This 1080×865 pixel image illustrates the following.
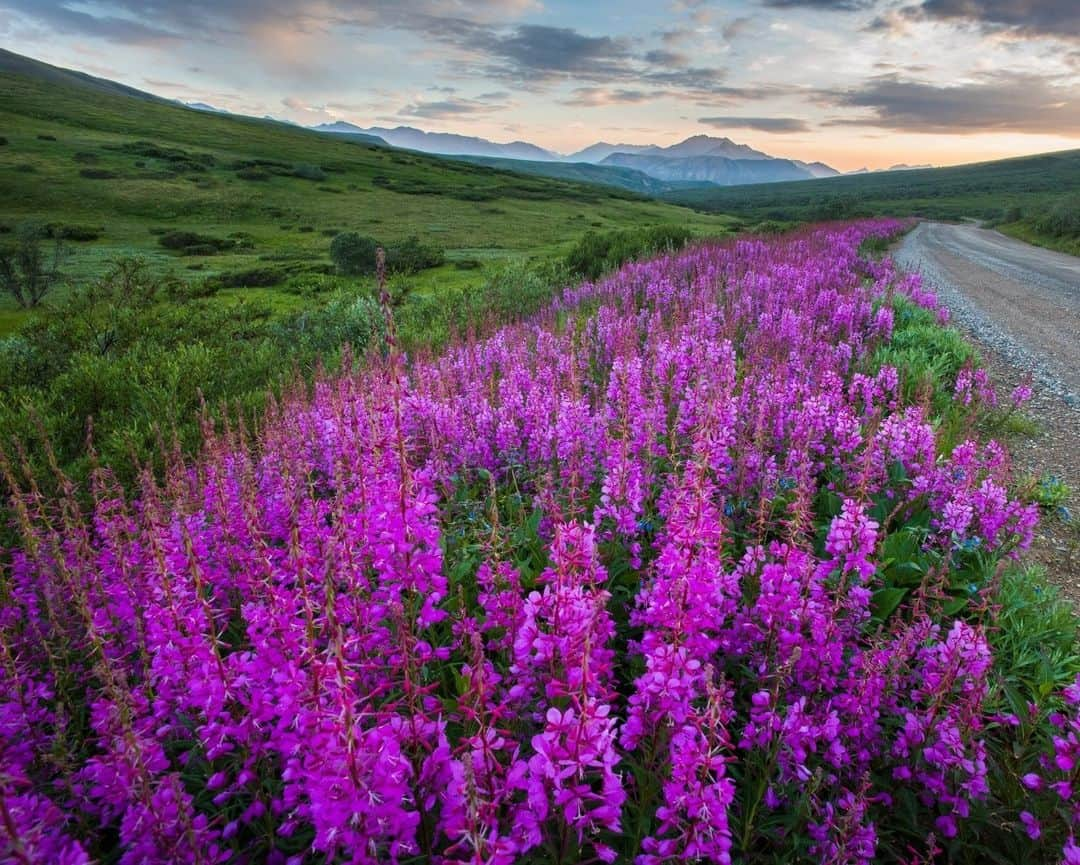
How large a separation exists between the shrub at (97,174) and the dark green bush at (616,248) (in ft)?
194

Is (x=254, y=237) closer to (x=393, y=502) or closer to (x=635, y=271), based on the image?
(x=635, y=271)

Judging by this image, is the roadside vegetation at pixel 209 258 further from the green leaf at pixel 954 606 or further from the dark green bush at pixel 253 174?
the green leaf at pixel 954 606

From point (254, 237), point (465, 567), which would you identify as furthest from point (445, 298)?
point (254, 237)

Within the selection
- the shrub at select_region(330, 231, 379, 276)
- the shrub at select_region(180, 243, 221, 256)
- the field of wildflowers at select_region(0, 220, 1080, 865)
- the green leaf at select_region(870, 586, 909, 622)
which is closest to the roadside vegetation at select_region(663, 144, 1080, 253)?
the shrub at select_region(330, 231, 379, 276)

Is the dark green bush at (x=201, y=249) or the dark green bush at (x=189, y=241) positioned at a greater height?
the dark green bush at (x=189, y=241)

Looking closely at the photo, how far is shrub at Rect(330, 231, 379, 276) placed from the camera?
32.2 m

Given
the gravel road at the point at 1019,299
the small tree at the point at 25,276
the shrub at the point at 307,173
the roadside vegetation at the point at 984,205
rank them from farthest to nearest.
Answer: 1. the shrub at the point at 307,173
2. the roadside vegetation at the point at 984,205
3. the small tree at the point at 25,276
4. the gravel road at the point at 1019,299

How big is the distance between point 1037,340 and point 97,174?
77.6 m

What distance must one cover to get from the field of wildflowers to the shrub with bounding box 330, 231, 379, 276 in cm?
2963

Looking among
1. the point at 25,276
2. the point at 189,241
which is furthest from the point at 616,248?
the point at 189,241

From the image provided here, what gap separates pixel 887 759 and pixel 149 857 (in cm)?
313

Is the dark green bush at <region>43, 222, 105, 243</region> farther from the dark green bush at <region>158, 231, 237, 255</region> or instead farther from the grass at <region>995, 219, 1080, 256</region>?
the grass at <region>995, 219, 1080, 256</region>

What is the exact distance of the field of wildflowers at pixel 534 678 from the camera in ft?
5.65

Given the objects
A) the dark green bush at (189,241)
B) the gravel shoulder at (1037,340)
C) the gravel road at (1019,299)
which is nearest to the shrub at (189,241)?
the dark green bush at (189,241)
